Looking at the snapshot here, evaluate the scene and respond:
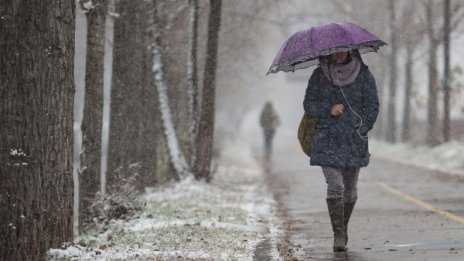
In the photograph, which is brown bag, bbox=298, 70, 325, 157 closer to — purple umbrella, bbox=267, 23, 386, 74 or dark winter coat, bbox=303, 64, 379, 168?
dark winter coat, bbox=303, 64, 379, 168

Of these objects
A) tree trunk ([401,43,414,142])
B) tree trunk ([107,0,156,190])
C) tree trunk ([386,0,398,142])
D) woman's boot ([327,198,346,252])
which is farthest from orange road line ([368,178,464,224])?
tree trunk ([386,0,398,142])

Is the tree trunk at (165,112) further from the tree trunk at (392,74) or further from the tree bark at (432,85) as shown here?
the tree trunk at (392,74)

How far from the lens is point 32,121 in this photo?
693 cm

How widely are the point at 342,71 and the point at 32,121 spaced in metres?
3.09

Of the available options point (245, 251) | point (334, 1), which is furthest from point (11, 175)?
point (334, 1)

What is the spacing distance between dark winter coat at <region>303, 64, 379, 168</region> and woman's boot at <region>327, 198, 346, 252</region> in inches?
15.2

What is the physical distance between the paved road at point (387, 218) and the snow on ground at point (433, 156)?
7.65ft

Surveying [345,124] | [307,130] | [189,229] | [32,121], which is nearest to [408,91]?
[189,229]

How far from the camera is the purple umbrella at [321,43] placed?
26.5ft

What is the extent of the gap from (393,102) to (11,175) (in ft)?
108

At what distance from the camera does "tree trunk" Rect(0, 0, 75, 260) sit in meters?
6.83

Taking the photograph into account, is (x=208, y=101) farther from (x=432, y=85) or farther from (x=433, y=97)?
(x=433, y=97)

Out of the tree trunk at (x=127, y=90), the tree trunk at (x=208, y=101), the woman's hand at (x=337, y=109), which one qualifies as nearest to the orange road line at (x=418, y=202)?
the woman's hand at (x=337, y=109)

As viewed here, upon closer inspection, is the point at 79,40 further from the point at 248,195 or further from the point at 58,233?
the point at 58,233
